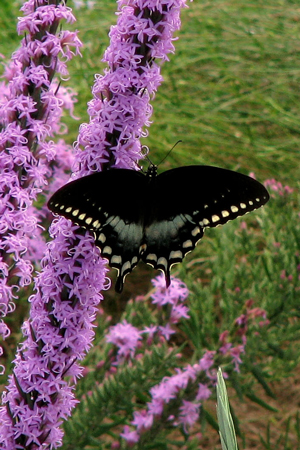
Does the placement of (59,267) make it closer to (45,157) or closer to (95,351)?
(45,157)

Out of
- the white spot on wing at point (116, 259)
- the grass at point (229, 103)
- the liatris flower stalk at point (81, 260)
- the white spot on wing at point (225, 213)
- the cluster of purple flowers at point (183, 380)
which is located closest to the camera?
the liatris flower stalk at point (81, 260)

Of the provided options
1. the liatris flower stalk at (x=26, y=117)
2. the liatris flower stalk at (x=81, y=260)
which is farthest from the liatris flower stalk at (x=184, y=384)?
the liatris flower stalk at (x=26, y=117)

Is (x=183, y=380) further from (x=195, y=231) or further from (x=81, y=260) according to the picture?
(x=81, y=260)

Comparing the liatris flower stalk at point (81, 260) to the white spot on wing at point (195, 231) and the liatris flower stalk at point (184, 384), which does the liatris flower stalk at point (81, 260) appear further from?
the liatris flower stalk at point (184, 384)

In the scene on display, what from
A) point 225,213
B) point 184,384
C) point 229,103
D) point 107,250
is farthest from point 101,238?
point 229,103

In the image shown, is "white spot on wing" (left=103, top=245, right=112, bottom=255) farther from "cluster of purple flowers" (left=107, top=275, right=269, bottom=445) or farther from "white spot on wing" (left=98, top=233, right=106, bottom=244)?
"cluster of purple flowers" (left=107, top=275, right=269, bottom=445)

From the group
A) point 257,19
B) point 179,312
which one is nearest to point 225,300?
point 179,312

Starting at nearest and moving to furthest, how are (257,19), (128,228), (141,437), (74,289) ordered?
(74,289)
(128,228)
(141,437)
(257,19)
